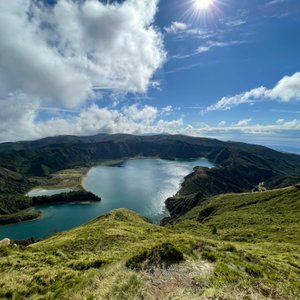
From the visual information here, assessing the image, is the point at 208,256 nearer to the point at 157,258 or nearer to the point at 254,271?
the point at 254,271

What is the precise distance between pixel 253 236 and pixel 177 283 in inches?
2203

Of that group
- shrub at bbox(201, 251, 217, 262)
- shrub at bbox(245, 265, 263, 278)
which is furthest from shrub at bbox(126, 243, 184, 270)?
shrub at bbox(245, 265, 263, 278)

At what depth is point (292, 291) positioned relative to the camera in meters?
15.5

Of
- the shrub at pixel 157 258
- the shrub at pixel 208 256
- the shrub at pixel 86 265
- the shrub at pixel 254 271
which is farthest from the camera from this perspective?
the shrub at pixel 86 265

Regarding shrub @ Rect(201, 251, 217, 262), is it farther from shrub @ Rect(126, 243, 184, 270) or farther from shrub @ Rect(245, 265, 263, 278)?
shrub @ Rect(245, 265, 263, 278)

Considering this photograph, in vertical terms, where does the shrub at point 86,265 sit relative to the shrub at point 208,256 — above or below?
below

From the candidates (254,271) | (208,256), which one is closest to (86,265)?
(208,256)

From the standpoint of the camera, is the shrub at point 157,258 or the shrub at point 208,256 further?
the shrub at point 208,256

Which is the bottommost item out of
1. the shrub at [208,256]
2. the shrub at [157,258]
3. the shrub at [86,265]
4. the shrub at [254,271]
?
the shrub at [86,265]

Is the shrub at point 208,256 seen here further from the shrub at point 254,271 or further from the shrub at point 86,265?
the shrub at point 86,265

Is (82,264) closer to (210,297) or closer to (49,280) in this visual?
(49,280)

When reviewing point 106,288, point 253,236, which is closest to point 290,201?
point 253,236

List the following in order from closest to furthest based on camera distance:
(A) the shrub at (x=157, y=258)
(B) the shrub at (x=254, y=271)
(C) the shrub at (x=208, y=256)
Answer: (A) the shrub at (x=157, y=258) < (B) the shrub at (x=254, y=271) < (C) the shrub at (x=208, y=256)

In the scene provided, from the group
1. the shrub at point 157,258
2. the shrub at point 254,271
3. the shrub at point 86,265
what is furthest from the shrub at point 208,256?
the shrub at point 86,265
